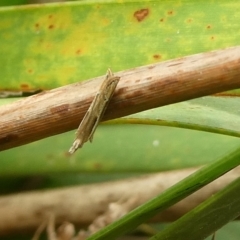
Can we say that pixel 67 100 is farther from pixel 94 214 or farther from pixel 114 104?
pixel 94 214

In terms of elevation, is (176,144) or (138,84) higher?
(176,144)

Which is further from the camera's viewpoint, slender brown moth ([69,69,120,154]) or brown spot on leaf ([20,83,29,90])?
brown spot on leaf ([20,83,29,90])

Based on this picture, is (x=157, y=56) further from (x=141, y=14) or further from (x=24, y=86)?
(x=24, y=86)

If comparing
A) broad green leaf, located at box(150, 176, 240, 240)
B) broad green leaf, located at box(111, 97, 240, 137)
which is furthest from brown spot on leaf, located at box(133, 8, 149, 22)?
broad green leaf, located at box(150, 176, 240, 240)

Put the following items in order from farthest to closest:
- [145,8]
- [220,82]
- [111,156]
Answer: [111,156], [145,8], [220,82]

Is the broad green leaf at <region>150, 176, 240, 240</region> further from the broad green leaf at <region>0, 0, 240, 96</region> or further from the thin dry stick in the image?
the broad green leaf at <region>0, 0, 240, 96</region>

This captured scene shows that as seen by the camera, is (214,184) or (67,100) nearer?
(67,100)

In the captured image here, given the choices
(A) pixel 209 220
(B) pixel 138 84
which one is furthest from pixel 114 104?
(A) pixel 209 220
